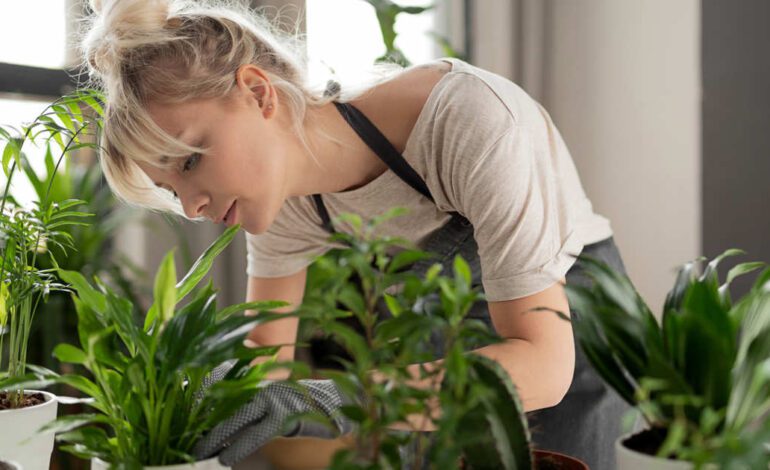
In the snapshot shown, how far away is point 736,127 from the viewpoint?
7.66 ft

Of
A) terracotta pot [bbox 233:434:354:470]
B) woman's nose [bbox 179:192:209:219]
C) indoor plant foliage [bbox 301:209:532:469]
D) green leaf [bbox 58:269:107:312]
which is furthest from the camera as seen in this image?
terracotta pot [bbox 233:434:354:470]

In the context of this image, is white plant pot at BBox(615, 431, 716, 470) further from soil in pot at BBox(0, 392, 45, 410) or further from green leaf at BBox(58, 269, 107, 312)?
soil in pot at BBox(0, 392, 45, 410)

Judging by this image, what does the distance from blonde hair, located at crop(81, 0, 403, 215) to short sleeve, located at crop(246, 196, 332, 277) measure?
9.7 inches

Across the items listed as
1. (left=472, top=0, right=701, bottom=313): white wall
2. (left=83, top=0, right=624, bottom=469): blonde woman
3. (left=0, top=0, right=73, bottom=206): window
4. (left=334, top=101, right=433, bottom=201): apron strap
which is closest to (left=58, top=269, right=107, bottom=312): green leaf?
(left=83, top=0, right=624, bottom=469): blonde woman

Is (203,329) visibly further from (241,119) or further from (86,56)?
(86,56)

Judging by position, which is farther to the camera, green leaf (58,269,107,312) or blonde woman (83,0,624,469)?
blonde woman (83,0,624,469)

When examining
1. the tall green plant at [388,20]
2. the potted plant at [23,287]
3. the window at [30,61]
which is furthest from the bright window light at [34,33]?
the potted plant at [23,287]

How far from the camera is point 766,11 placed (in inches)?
88.6

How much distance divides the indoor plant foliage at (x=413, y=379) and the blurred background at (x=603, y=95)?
1451 millimetres

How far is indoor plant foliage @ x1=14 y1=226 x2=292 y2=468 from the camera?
0.66 meters

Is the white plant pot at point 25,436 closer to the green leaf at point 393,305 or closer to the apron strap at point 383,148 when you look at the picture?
the green leaf at point 393,305

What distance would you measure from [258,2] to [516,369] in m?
1.56

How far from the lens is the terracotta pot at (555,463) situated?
62cm

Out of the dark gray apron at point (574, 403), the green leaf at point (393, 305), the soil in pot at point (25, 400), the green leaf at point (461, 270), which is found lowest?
the dark gray apron at point (574, 403)
